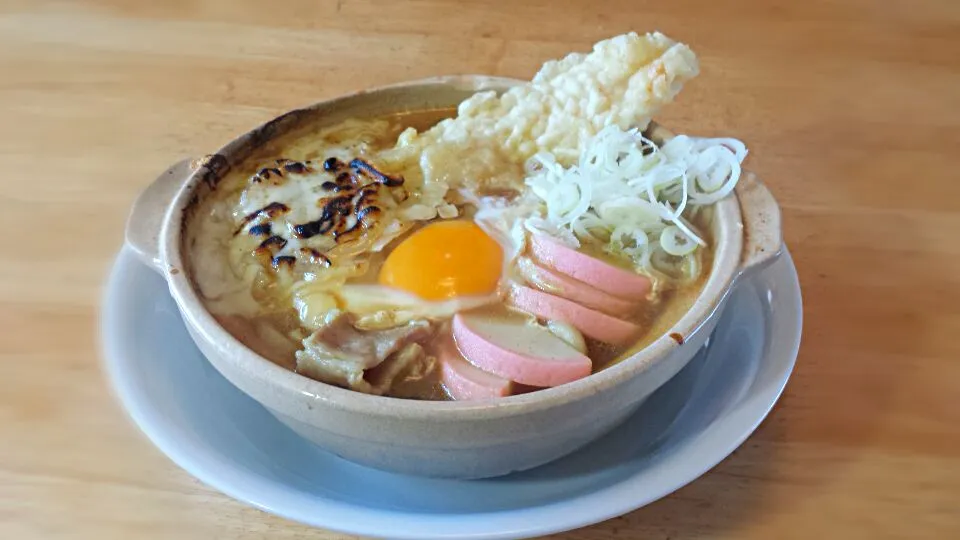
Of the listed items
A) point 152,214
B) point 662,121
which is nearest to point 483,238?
point 152,214

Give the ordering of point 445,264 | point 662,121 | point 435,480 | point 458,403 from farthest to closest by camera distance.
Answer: point 662,121, point 445,264, point 435,480, point 458,403

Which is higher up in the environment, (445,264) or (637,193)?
(637,193)

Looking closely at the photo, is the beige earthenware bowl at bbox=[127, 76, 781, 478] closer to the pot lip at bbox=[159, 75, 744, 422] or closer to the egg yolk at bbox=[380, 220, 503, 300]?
the pot lip at bbox=[159, 75, 744, 422]

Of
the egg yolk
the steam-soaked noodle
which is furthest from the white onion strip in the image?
the egg yolk

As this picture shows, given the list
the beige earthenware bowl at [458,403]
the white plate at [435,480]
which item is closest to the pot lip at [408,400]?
the beige earthenware bowl at [458,403]

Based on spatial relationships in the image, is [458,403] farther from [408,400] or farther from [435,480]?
[435,480]

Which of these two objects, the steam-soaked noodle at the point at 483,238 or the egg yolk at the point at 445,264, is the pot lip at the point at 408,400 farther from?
the egg yolk at the point at 445,264
